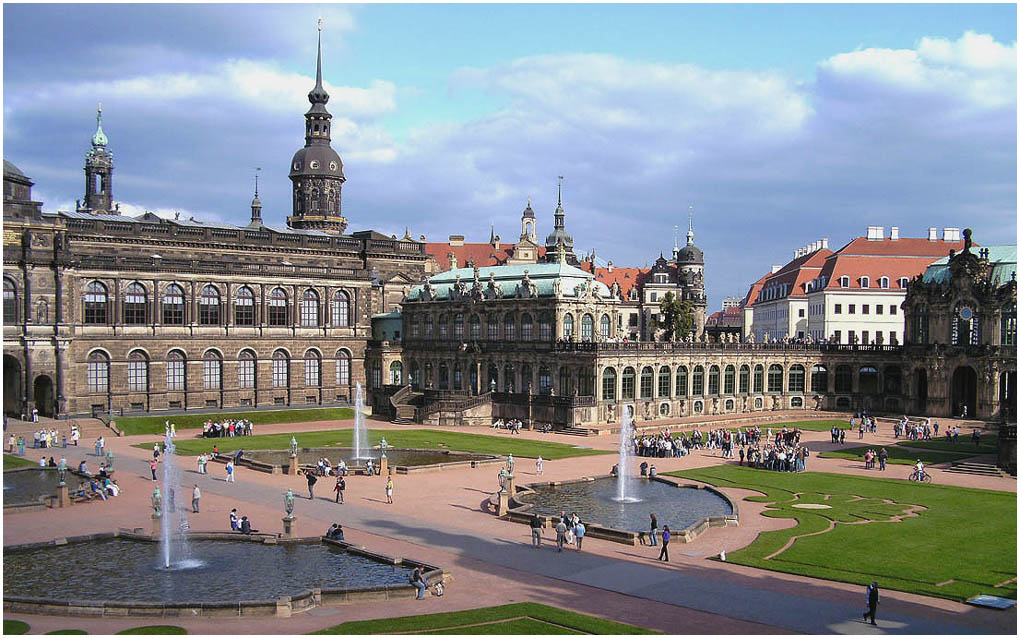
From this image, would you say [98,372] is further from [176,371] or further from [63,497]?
[63,497]

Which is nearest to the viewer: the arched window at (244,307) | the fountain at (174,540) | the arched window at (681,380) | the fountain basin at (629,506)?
the fountain at (174,540)

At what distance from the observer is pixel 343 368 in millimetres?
104500

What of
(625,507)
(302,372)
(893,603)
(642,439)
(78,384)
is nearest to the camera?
(893,603)

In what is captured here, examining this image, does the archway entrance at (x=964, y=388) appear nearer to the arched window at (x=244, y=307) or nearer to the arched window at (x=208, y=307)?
the arched window at (x=244, y=307)

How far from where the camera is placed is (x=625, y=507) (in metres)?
48.9

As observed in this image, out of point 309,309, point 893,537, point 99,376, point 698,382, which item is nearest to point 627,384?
point 698,382

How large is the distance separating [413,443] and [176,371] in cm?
3181

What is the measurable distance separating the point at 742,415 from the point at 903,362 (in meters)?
17.7

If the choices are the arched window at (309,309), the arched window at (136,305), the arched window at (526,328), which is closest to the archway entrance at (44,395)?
the arched window at (136,305)

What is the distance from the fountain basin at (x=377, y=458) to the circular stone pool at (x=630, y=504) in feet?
32.4

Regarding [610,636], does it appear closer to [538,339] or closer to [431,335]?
[538,339]

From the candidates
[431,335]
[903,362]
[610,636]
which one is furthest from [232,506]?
[903,362]

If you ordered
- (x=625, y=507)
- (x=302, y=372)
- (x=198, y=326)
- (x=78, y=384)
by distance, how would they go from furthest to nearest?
(x=302, y=372) → (x=198, y=326) → (x=78, y=384) → (x=625, y=507)

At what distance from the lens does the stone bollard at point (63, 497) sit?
48938mm
